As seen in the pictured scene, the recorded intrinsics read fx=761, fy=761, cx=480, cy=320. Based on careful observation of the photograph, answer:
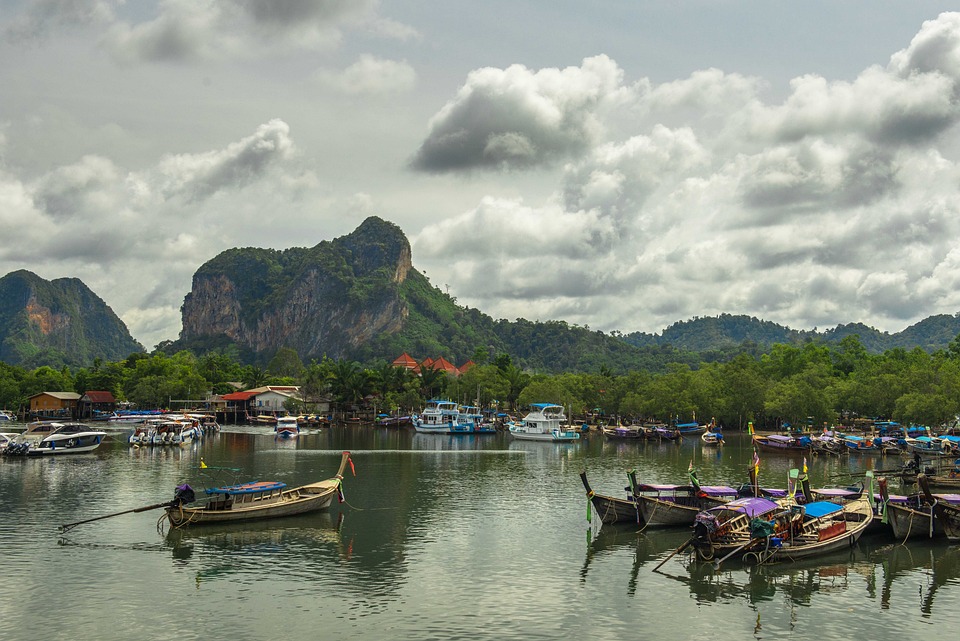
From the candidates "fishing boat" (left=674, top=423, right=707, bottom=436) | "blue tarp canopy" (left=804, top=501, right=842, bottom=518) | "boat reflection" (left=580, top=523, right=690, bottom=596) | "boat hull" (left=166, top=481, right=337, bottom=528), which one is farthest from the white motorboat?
"blue tarp canopy" (left=804, top=501, right=842, bottom=518)

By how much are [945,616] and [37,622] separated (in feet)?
112

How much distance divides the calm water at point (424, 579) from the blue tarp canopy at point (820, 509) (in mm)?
2254

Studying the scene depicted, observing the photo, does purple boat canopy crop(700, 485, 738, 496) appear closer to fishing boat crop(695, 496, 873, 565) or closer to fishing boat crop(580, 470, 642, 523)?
fishing boat crop(580, 470, 642, 523)

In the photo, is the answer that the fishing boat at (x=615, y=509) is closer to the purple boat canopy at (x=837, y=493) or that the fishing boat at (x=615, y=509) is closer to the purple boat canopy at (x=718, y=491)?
the purple boat canopy at (x=718, y=491)

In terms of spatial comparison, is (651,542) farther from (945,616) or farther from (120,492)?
(120,492)

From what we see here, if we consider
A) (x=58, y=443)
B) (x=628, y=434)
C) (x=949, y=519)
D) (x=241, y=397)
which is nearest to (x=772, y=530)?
(x=949, y=519)

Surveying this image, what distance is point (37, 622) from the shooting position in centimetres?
2742

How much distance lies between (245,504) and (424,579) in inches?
597

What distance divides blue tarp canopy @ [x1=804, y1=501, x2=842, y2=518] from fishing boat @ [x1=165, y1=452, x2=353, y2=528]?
27.4 meters

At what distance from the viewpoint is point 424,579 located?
3356cm

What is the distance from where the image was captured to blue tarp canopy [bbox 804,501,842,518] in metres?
37.9

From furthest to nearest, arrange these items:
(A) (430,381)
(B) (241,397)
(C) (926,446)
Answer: (A) (430,381)
(B) (241,397)
(C) (926,446)

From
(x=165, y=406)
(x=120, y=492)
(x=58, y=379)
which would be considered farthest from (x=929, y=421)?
(x=58, y=379)

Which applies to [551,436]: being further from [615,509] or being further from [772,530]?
[772,530]
